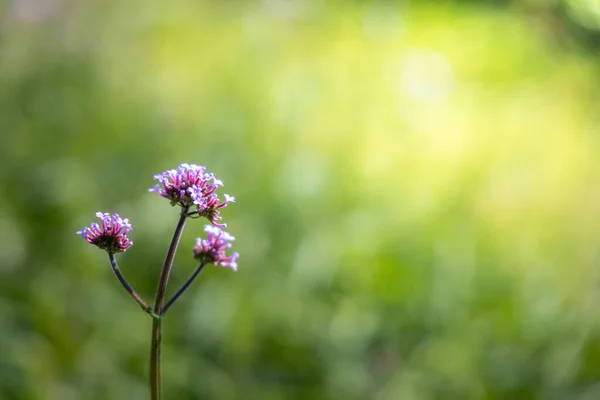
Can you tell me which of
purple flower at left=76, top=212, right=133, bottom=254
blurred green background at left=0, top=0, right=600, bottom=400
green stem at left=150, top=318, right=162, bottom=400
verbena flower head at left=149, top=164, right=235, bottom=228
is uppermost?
blurred green background at left=0, top=0, right=600, bottom=400

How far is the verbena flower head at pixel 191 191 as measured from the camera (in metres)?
0.35

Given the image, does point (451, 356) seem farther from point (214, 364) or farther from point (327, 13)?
point (327, 13)

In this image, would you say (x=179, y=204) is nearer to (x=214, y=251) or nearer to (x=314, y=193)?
(x=214, y=251)

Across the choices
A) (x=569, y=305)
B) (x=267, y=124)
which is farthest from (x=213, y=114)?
(x=569, y=305)

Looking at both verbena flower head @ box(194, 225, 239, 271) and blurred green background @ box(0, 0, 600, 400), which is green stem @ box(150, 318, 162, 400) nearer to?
verbena flower head @ box(194, 225, 239, 271)

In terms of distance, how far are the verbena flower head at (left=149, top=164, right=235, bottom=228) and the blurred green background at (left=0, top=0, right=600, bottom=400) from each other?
461 mm

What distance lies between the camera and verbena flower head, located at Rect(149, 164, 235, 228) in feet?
1.15

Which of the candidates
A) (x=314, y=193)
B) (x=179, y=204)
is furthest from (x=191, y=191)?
(x=314, y=193)

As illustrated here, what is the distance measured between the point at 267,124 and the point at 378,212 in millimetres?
267

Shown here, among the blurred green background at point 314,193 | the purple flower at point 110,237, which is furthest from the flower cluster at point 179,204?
the blurred green background at point 314,193

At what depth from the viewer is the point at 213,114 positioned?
110 cm

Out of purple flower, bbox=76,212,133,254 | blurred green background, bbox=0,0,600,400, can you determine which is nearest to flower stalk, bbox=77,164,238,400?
purple flower, bbox=76,212,133,254

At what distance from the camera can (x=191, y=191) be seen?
1.15 feet

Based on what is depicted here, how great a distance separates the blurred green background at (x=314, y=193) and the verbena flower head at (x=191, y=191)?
Result: 1.51ft
